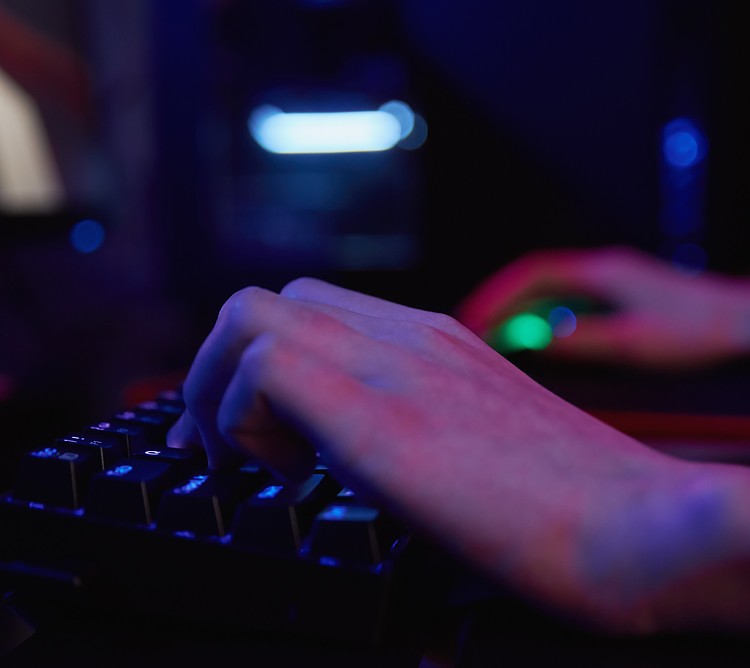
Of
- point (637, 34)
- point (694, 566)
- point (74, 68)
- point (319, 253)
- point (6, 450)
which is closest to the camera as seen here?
point (694, 566)

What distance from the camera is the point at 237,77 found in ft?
4.41

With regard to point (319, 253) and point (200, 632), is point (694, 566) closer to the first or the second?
point (200, 632)

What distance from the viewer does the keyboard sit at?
0.33 metres

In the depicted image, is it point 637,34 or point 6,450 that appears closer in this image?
point 6,450

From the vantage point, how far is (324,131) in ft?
4.42

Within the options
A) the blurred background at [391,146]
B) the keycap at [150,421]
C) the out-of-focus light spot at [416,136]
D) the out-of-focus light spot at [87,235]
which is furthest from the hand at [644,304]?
the keycap at [150,421]

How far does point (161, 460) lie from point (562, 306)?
0.83m

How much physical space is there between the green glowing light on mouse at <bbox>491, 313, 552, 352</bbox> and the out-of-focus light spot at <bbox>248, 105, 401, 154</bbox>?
43 cm

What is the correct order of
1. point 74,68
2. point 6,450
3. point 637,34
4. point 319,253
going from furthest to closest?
point 637,34, point 319,253, point 74,68, point 6,450

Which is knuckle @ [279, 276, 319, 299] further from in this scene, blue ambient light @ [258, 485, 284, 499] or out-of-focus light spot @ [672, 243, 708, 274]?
out-of-focus light spot @ [672, 243, 708, 274]

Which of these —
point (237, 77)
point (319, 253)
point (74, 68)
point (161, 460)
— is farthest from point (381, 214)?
point (161, 460)

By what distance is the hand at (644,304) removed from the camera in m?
1.06

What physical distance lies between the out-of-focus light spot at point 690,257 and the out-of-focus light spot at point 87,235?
0.99 m

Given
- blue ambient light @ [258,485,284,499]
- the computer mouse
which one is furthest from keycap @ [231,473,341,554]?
the computer mouse
